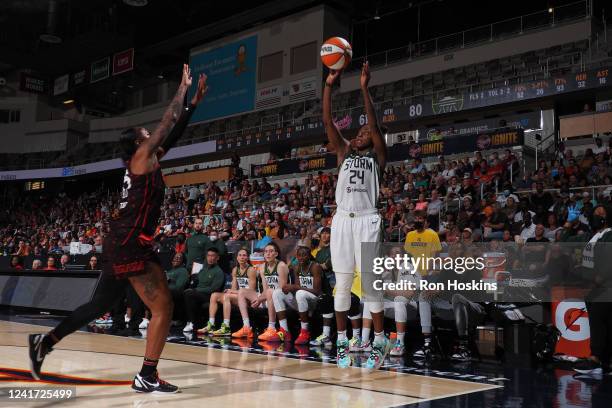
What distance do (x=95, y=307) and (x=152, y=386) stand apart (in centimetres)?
72

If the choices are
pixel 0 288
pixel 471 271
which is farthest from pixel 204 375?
pixel 0 288

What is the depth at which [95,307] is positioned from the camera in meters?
4.33

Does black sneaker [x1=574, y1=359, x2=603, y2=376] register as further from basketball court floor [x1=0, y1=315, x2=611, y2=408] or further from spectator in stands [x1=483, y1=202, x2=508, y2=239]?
spectator in stands [x1=483, y1=202, x2=508, y2=239]

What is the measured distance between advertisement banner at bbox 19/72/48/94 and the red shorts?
3178 cm

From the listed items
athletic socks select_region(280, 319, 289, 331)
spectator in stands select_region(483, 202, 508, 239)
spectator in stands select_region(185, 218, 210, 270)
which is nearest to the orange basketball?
athletic socks select_region(280, 319, 289, 331)

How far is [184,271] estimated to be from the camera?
1016 centimetres

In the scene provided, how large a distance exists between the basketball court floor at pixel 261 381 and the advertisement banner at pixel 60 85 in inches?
1088

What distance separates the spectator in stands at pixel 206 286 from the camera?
965 cm

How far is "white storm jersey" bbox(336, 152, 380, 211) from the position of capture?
Answer: 556 centimetres

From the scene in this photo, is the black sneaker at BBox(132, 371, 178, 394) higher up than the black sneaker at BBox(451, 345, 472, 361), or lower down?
higher up

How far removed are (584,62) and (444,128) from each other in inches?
199

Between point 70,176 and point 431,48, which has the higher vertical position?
point 431,48

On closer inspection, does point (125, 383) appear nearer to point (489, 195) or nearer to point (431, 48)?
point (489, 195)

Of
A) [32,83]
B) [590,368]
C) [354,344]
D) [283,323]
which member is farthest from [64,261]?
[32,83]
